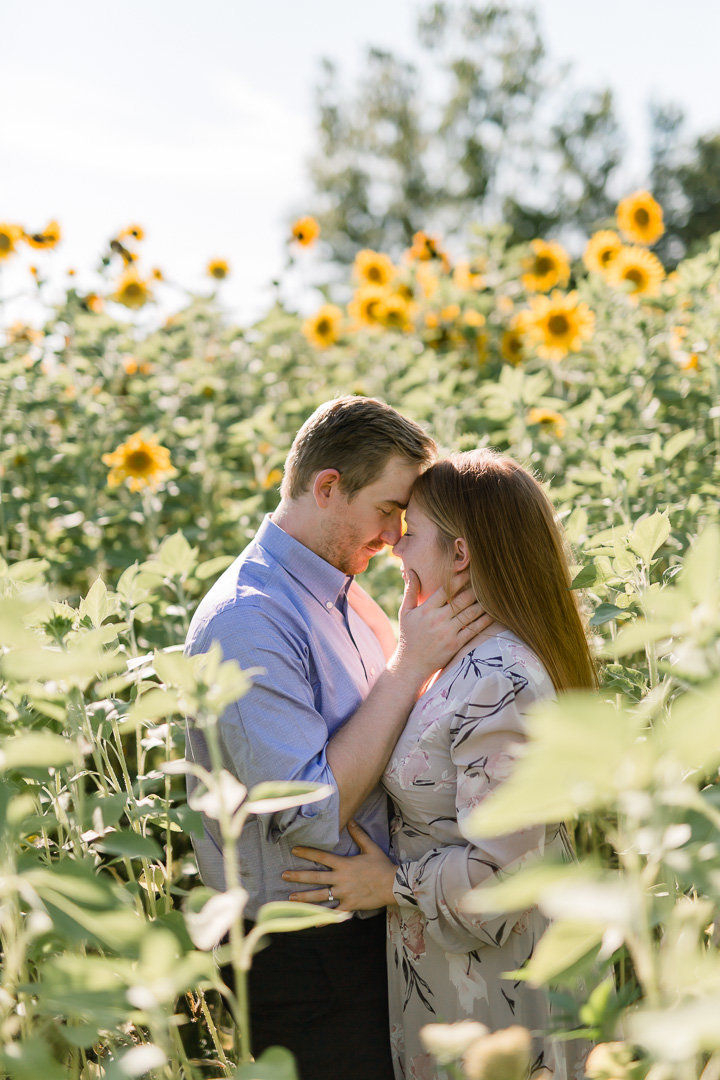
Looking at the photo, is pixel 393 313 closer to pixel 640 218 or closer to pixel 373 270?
pixel 373 270

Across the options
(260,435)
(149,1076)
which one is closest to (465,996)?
(149,1076)

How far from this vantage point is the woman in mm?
1782

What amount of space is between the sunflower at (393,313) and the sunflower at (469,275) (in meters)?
0.57

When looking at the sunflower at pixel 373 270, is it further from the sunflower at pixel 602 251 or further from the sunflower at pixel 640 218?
the sunflower at pixel 640 218

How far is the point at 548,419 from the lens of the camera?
13.4ft

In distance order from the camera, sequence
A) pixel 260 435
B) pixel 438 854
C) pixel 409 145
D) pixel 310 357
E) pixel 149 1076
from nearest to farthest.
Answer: pixel 149 1076 → pixel 438 854 → pixel 260 435 → pixel 310 357 → pixel 409 145

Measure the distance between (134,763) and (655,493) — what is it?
1813 mm

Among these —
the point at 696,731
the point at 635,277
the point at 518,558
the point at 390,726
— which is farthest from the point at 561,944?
the point at 635,277

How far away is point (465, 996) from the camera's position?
184cm

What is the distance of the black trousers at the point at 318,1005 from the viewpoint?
1958 millimetres

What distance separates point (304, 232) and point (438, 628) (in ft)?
12.0

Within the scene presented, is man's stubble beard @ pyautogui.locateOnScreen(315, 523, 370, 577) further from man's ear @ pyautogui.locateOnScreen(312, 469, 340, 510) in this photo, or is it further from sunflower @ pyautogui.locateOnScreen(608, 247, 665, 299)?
sunflower @ pyautogui.locateOnScreen(608, 247, 665, 299)

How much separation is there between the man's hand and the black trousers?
58cm

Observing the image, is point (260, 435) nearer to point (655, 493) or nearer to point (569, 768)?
point (655, 493)
